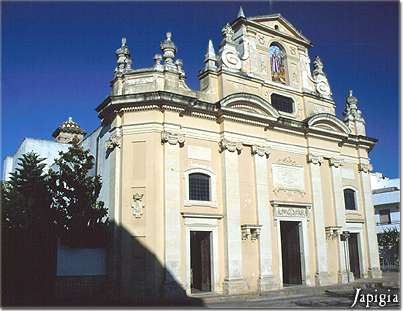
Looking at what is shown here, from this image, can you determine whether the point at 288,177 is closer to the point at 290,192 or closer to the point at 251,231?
the point at 290,192

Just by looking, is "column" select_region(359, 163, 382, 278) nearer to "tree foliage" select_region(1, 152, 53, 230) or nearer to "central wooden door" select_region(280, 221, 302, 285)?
"central wooden door" select_region(280, 221, 302, 285)

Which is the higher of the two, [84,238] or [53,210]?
[53,210]

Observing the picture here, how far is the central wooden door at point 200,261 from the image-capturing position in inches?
730

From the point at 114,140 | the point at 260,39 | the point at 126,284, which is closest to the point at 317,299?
the point at 126,284

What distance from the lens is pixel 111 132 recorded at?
19.2 metres

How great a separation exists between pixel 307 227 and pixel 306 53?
10.5 m

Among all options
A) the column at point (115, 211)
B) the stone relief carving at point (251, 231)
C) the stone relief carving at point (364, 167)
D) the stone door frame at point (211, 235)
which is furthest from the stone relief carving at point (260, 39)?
the stone door frame at point (211, 235)

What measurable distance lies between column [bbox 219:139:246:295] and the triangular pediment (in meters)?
8.13

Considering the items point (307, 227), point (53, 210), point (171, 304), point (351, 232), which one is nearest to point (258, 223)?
point (307, 227)

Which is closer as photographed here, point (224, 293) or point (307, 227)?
point (224, 293)

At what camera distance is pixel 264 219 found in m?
19.9

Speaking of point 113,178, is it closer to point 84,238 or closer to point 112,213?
point 112,213

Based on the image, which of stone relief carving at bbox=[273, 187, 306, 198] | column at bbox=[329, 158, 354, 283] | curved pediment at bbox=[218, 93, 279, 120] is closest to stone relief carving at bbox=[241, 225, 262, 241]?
stone relief carving at bbox=[273, 187, 306, 198]

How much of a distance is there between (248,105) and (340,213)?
8139mm
